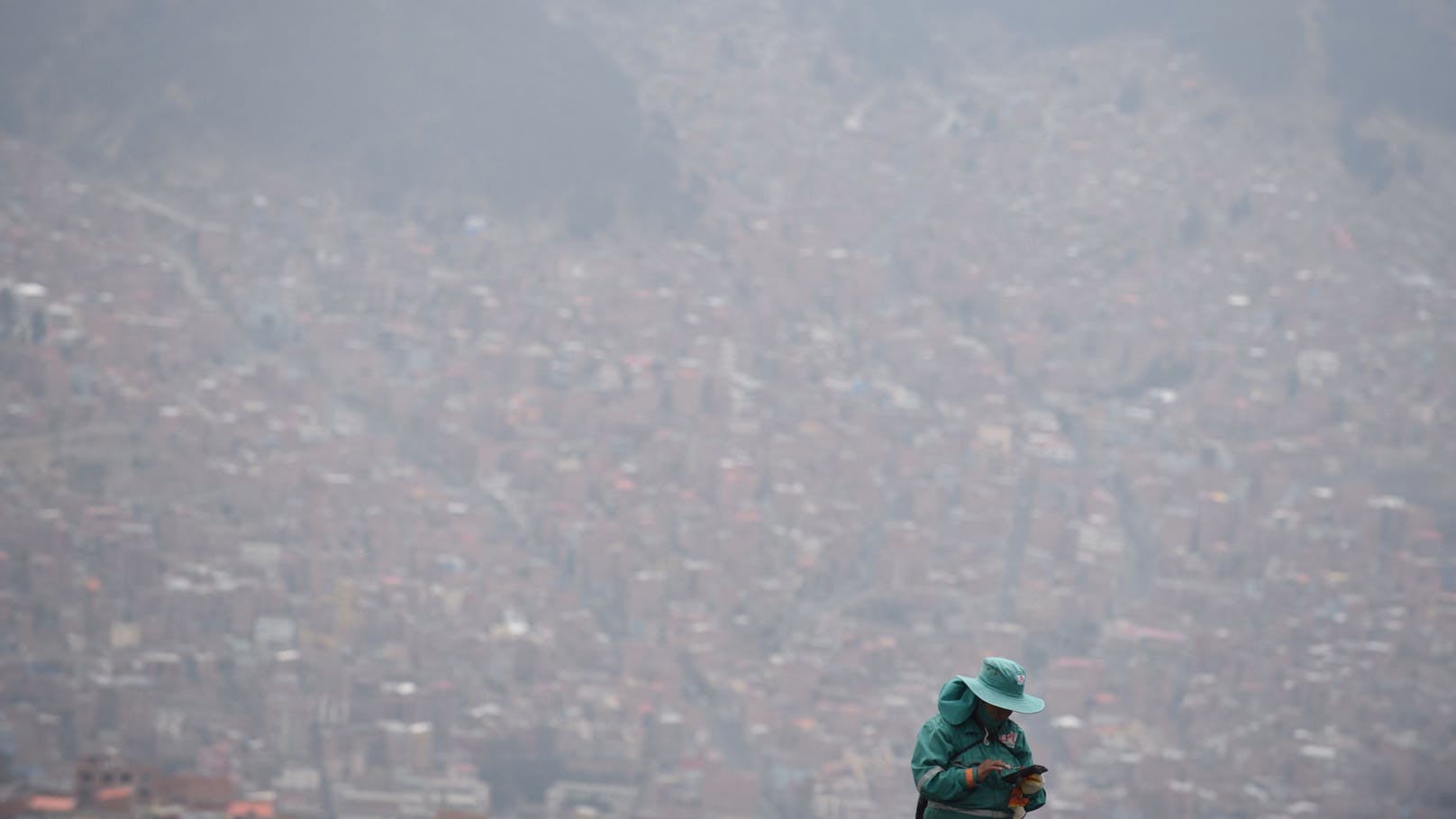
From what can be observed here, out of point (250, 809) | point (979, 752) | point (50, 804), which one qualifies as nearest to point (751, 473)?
point (250, 809)

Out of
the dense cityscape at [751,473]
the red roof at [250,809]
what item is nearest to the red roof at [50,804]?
the dense cityscape at [751,473]

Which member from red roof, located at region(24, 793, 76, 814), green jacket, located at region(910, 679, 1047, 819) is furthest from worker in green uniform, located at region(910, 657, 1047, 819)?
red roof, located at region(24, 793, 76, 814)

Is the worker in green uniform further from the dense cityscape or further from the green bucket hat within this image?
the dense cityscape

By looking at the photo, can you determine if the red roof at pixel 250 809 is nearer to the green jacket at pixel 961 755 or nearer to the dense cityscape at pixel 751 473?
the dense cityscape at pixel 751 473

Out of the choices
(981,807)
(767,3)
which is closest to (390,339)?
(767,3)

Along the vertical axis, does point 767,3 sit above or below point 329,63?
above

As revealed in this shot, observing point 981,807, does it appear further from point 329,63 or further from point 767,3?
point 767,3
